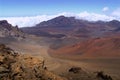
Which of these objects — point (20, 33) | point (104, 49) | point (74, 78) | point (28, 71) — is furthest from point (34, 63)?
point (20, 33)

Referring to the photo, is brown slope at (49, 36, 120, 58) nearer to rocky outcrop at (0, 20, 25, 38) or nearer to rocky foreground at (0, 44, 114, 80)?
rocky outcrop at (0, 20, 25, 38)

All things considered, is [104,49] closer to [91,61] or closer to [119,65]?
[91,61]

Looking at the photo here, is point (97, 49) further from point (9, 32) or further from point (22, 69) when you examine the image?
point (22, 69)

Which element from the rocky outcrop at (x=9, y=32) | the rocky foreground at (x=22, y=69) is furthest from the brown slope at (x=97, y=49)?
the rocky foreground at (x=22, y=69)

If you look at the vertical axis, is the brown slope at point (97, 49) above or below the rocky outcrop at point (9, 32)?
below

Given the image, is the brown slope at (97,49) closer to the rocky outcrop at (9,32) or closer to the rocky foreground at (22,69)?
the rocky outcrop at (9,32)

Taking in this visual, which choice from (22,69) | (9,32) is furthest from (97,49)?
(22,69)

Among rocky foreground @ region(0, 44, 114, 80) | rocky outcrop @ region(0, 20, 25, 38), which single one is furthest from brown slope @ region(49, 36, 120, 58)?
rocky foreground @ region(0, 44, 114, 80)

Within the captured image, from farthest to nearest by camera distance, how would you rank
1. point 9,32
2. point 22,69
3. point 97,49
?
1. point 9,32
2. point 97,49
3. point 22,69

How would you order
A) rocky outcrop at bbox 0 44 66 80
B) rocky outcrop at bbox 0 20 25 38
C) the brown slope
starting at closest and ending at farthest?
rocky outcrop at bbox 0 44 66 80 → the brown slope → rocky outcrop at bbox 0 20 25 38
